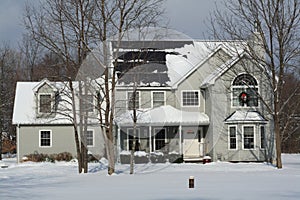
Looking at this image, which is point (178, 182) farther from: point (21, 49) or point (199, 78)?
point (21, 49)

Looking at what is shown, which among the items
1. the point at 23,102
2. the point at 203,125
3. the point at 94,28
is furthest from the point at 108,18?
the point at 23,102

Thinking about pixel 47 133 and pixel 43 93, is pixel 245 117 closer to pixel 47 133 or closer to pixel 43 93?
pixel 47 133

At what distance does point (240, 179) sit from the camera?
2248 cm

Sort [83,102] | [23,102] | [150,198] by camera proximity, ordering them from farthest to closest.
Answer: [23,102]
[83,102]
[150,198]

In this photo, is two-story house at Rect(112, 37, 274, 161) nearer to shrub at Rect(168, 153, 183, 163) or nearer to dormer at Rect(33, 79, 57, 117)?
shrub at Rect(168, 153, 183, 163)

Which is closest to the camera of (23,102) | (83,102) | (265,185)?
(265,185)

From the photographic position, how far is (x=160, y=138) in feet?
117

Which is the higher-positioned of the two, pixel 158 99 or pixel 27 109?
pixel 158 99

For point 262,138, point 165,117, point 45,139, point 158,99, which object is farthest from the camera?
point 45,139

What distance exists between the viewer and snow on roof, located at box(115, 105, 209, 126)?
34.0 m

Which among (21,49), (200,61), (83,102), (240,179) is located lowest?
(240,179)

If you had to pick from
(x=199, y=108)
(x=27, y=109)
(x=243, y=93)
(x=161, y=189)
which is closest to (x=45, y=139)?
(x=27, y=109)

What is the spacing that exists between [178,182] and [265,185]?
362 centimetres

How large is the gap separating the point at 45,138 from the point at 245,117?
13663 millimetres
